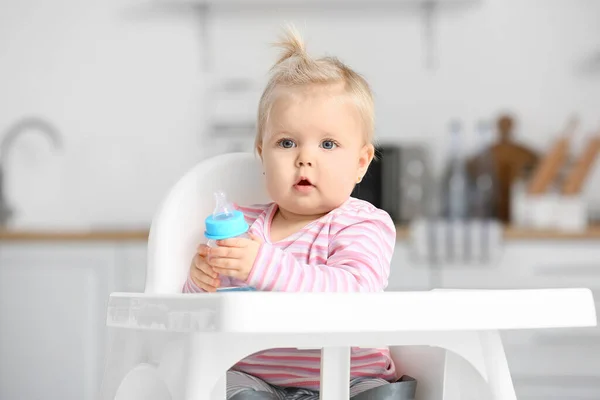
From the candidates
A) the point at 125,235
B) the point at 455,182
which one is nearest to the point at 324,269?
the point at 125,235

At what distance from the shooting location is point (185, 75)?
11.1 feet

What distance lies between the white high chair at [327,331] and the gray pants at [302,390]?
0.16ft

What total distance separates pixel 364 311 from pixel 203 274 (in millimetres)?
354

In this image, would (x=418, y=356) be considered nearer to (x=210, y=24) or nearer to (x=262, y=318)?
(x=262, y=318)

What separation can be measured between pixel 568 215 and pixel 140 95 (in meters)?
1.53

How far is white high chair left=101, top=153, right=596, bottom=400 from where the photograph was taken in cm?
83

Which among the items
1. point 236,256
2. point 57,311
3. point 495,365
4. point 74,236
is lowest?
point 57,311

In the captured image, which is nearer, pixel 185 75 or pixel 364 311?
pixel 364 311

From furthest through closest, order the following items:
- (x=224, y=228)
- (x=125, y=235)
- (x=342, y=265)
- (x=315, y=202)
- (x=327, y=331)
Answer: (x=125, y=235), (x=315, y=202), (x=342, y=265), (x=224, y=228), (x=327, y=331)

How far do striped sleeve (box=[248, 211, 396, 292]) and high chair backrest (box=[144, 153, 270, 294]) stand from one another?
9.2 inches

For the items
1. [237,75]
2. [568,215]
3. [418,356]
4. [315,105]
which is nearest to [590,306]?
[418,356]

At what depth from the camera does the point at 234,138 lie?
3.33 m

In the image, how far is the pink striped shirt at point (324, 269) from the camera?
3.36 feet

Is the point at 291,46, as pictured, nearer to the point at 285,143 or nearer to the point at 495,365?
the point at 285,143
